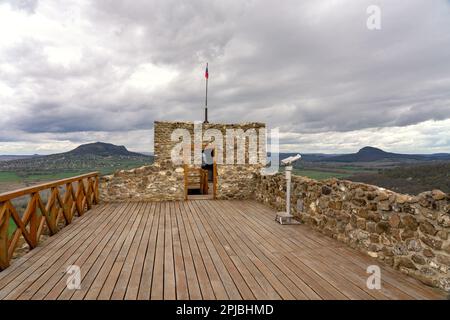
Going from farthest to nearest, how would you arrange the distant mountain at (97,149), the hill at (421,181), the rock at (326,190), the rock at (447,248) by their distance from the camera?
the distant mountain at (97,149), the rock at (326,190), the hill at (421,181), the rock at (447,248)

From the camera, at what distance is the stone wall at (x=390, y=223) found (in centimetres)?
274

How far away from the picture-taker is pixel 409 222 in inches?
121

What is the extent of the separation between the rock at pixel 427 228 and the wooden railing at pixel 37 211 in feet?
16.3

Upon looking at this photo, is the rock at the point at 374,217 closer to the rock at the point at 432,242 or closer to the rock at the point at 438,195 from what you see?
the rock at the point at 432,242

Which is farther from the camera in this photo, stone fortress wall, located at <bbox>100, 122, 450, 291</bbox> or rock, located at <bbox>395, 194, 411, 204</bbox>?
rock, located at <bbox>395, 194, 411, 204</bbox>

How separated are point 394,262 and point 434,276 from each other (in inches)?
19.5

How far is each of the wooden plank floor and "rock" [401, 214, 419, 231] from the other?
0.61m

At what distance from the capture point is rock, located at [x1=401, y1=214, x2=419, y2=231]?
3006 millimetres

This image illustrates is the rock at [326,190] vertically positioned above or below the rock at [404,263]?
above

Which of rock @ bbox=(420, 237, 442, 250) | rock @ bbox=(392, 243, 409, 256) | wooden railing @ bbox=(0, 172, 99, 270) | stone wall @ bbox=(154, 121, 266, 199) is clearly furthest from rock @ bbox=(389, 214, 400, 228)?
stone wall @ bbox=(154, 121, 266, 199)

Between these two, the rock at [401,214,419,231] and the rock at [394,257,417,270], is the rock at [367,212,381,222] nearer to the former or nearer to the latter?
the rock at [401,214,419,231]

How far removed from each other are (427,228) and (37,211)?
5.64 m

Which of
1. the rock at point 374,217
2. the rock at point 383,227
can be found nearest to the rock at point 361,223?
the rock at point 374,217

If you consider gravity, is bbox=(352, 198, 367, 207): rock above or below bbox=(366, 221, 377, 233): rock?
above
